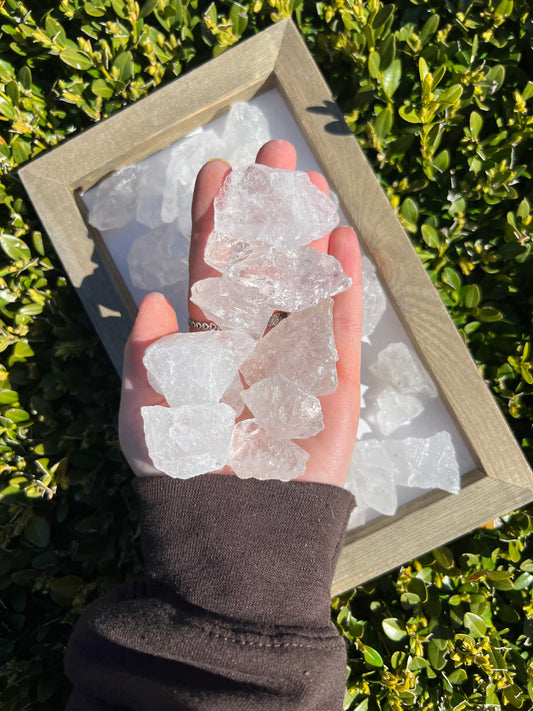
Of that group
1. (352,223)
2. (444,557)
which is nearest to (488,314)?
(352,223)

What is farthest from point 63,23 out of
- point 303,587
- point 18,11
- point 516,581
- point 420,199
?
point 516,581

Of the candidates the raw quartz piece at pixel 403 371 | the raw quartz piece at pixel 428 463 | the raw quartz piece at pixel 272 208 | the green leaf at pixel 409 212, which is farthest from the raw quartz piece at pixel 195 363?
the green leaf at pixel 409 212

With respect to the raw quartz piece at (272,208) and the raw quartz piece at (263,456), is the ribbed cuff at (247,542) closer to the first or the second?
the raw quartz piece at (263,456)

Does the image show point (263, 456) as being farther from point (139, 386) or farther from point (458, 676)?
point (458, 676)

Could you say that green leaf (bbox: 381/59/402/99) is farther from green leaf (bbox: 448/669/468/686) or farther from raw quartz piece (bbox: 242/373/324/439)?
green leaf (bbox: 448/669/468/686)

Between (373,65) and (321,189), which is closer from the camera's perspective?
(321,189)

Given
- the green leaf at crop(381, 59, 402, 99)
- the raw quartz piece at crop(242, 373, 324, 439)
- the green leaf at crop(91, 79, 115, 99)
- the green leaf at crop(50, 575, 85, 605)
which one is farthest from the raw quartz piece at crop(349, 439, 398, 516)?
the green leaf at crop(91, 79, 115, 99)
